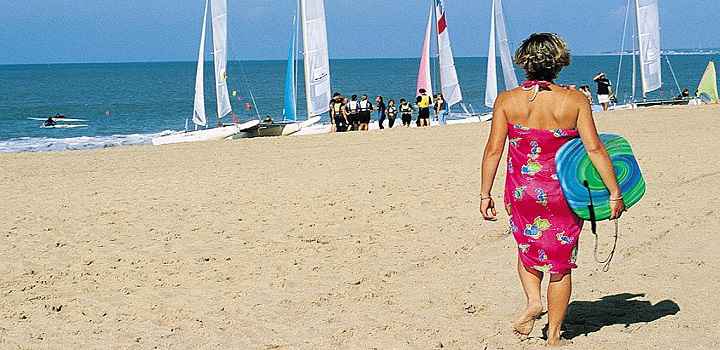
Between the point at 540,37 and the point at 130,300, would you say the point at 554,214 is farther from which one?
the point at 130,300

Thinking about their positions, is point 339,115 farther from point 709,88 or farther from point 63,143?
point 709,88

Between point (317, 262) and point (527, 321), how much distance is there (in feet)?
8.36

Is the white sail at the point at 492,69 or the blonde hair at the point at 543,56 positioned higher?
the blonde hair at the point at 543,56

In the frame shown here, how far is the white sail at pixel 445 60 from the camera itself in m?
34.0

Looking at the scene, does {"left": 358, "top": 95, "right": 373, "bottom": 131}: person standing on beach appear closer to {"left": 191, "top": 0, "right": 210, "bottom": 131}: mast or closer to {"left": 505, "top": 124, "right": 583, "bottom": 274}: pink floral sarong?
{"left": 191, "top": 0, "right": 210, "bottom": 131}: mast

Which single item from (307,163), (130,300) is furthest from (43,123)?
(130,300)

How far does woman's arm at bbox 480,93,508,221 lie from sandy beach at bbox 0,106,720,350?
0.82 meters

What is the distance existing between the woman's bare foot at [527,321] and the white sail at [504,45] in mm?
32371

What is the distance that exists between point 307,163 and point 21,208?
4.51m

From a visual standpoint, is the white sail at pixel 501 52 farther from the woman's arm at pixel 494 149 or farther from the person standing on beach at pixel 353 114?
the woman's arm at pixel 494 149

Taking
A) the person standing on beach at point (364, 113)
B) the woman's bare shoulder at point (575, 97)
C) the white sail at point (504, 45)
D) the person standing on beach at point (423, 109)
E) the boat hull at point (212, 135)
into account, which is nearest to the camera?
the woman's bare shoulder at point (575, 97)

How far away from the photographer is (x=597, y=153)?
184 inches

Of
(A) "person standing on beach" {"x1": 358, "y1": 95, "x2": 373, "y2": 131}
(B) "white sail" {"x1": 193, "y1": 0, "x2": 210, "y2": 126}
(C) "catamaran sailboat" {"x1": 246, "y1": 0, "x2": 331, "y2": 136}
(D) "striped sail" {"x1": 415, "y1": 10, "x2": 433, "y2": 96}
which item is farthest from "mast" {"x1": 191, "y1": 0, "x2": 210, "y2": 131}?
(A) "person standing on beach" {"x1": 358, "y1": 95, "x2": 373, "y2": 131}

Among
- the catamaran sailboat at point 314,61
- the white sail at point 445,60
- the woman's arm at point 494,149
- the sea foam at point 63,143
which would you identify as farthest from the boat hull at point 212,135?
the woman's arm at point 494,149
